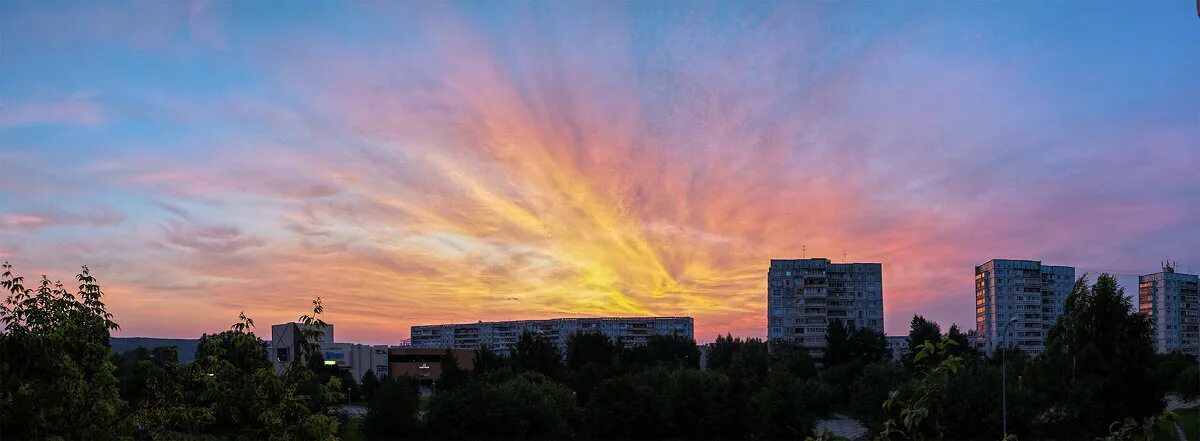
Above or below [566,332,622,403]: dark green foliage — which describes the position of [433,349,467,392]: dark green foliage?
below

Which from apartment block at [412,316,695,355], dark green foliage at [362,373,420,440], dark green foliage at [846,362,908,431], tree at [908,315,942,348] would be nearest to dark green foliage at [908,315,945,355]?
tree at [908,315,942,348]

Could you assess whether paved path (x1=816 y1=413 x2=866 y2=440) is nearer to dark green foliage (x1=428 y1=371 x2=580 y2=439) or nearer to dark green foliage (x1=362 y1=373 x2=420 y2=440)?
dark green foliage (x1=428 y1=371 x2=580 y2=439)

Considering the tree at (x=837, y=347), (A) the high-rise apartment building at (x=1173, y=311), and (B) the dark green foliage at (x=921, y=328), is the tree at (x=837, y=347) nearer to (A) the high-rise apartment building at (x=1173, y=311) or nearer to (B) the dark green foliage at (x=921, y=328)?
(B) the dark green foliage at (x=921, y=328)

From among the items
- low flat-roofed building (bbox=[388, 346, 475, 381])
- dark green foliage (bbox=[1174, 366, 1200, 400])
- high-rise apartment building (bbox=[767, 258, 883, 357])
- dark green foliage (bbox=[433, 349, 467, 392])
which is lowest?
low flat-roofed building (bbox=[388, 346, 475, 381])

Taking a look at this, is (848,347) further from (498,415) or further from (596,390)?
(498,415)

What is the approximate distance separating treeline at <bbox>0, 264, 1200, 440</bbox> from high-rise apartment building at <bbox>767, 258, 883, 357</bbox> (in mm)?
17800

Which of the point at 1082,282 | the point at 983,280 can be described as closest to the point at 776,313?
the point at 983,280

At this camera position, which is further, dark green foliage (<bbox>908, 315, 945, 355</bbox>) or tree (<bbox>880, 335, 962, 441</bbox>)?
dark green foliage (<bbox>908, 315, 945, 355</bbox>)

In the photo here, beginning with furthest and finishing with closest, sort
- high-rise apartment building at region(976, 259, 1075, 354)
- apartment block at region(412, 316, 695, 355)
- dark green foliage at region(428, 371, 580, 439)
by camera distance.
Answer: apartment block at region(412, 316, 695, 355)
high-rise apartment building at region(976, 259, 1075, 354)
dark green foliage at region(428, 371, 580, 439)

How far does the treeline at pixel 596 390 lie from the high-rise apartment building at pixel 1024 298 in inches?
1393

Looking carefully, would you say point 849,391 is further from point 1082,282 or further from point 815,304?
point 815,304

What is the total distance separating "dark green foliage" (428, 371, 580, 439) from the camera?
54.0 meters

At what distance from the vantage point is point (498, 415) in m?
53.8

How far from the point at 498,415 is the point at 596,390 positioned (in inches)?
278
